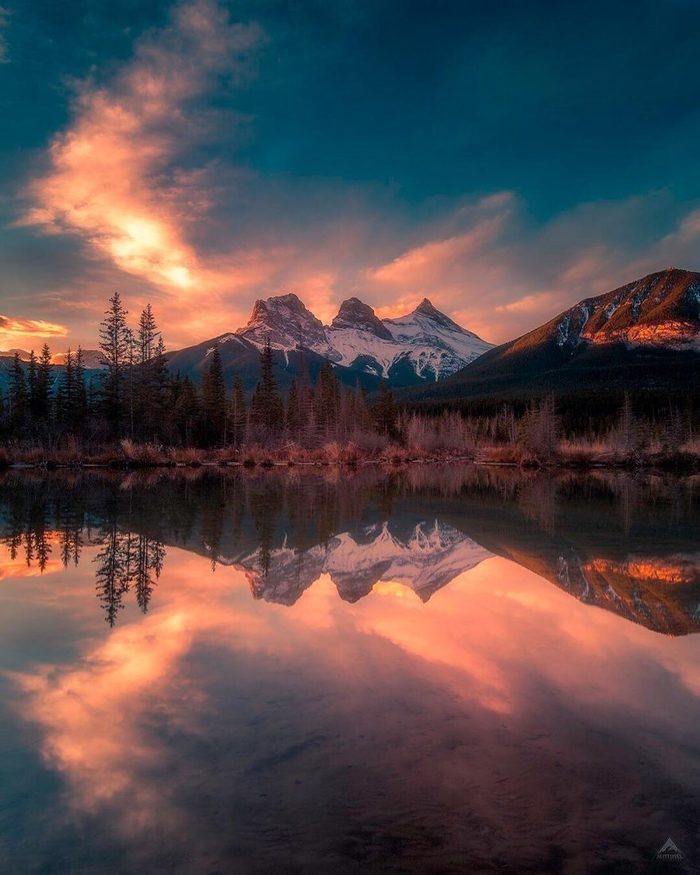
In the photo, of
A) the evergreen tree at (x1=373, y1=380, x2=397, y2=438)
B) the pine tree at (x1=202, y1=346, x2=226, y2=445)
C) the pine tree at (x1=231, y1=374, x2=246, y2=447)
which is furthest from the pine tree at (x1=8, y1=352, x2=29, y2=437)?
the evergreen tree at (x1=373, y1=380, x2=397, y2=438)

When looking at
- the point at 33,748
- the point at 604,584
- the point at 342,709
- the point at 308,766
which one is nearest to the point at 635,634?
the point at 604,584

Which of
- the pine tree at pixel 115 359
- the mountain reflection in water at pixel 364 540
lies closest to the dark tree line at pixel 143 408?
the pine tree at pixel 115 359

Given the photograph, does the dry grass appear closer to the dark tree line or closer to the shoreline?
the shoreline

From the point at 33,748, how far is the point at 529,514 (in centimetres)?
1518

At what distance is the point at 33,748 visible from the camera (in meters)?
3.86

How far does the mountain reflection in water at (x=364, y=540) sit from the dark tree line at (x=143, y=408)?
27798 millimetres

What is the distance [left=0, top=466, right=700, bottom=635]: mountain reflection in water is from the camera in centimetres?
825

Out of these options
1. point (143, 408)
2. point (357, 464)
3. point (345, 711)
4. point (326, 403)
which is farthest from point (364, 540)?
point (326, 403)

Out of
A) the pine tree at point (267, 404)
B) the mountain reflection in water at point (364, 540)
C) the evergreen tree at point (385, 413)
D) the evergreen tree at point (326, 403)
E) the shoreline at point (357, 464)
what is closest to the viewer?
the mountain reflection in water at point (364, 540)

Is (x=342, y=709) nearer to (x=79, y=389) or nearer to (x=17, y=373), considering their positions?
(x=79, y=389)

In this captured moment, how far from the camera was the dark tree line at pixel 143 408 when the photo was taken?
1944 inches

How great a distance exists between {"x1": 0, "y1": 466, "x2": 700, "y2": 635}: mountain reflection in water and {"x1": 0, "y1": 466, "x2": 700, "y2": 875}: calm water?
4.3 inches

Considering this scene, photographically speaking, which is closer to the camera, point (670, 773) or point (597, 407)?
point (670, 773)

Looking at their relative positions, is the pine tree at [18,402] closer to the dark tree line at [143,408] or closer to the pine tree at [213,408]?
the dark tree line at [143,408]
